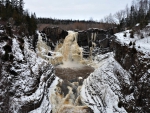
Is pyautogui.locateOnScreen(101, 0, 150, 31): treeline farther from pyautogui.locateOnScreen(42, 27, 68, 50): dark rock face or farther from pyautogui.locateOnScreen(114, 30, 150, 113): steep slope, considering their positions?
pyautogui.locateOnScreen(42, 27, 68, 50): dark rock face

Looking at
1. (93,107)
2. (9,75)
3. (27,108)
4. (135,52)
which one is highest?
(135,52)

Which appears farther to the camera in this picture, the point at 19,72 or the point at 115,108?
the point at 19,72

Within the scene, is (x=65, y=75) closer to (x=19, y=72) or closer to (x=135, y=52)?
(x=19, y=72)

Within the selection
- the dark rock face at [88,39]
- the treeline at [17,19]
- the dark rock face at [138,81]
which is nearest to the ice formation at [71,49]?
the dark rock face at [88,39]

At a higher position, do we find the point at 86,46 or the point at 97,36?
the point at 97,36

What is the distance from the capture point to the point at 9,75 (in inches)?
575

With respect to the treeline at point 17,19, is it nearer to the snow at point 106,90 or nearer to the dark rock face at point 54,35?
the dark rock face at point 54,35

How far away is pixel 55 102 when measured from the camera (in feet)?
57.9

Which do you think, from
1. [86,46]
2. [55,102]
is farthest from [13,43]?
[86,46]

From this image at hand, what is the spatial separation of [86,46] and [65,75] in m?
14.9

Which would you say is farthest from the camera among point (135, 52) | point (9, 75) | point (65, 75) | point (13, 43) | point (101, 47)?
point (101, 47)

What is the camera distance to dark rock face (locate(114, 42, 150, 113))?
42.0ft

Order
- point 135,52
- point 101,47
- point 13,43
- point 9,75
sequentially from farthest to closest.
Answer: point 101,47
point 13,43
point 135,52
point 9,75

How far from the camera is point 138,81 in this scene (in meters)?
13.9
